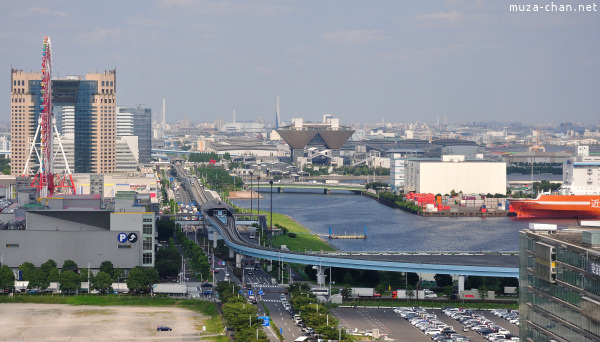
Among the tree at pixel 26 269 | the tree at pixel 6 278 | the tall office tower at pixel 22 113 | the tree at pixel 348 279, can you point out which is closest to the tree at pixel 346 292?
the tree at pixel 348 279

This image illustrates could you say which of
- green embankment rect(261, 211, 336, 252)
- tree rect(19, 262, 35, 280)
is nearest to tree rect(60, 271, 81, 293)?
tree rect(19, 262, 35, 280)

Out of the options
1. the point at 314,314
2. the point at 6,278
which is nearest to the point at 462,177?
the point at 6,278

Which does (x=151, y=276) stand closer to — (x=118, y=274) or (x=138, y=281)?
(x=138, y=281)

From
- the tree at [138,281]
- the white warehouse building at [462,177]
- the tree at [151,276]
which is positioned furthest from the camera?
the white warehouse building at [462,177]

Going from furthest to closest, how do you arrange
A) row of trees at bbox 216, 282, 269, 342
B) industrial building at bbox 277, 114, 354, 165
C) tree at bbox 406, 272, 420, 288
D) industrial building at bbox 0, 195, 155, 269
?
1. industrial building at bbox 277, 114, 354, 165
2. industrial building at bbox 0, 195, 155, 269
3. tree at bbox 406, 272, 420, 288
4. row of trees at bbox 216, 282, 269, 342

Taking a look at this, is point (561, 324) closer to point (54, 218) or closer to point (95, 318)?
point (95, 318)

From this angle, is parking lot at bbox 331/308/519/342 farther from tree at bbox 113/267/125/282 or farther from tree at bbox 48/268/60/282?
tree at bbox 48/268/60/282

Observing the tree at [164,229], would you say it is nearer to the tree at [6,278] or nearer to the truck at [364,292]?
the tree at [6,278]

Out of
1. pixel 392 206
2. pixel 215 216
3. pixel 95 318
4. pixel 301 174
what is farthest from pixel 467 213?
pixel 95 318
